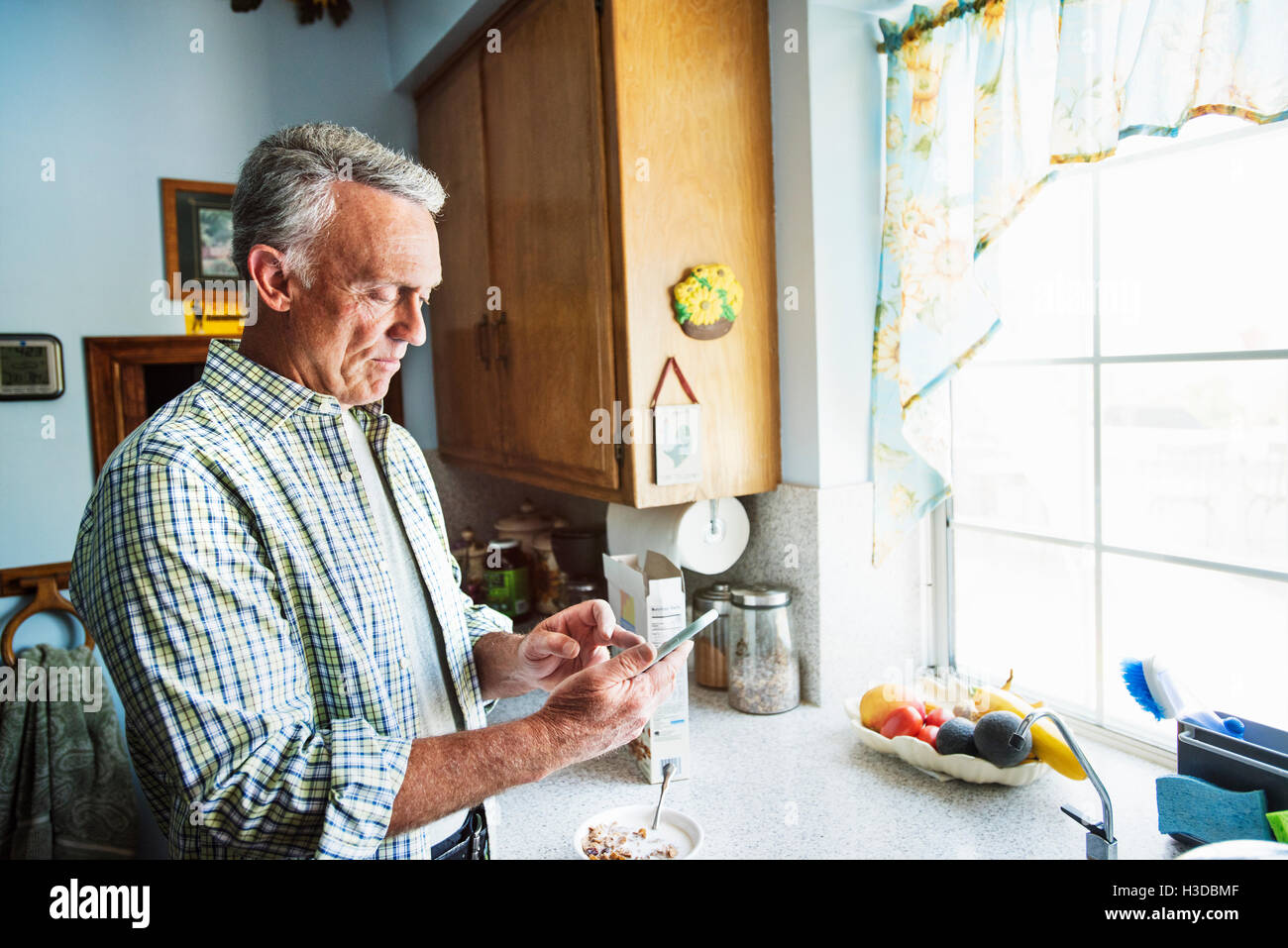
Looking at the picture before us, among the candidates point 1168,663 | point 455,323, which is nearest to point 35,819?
point 455,323

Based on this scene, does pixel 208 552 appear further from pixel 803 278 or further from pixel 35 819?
pixel 35 819

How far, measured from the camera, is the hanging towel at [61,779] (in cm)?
172

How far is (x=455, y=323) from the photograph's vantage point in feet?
Answer: 7.68

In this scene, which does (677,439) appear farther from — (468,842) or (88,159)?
(88,159)

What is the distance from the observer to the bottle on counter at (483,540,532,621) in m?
2.32

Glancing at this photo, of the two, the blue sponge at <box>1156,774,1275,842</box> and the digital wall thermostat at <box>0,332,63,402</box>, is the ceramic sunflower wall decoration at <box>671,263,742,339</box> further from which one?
the digital wall thermostat at <box>0,332,63,402</box>

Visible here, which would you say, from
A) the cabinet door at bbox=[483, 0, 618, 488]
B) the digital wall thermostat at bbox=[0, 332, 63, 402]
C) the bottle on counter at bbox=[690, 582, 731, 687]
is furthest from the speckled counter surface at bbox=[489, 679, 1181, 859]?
the digital wall thermostat at bbox=[0, 332, 63, 402]

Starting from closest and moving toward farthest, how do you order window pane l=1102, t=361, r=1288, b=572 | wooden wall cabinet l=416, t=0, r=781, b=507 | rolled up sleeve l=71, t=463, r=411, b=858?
rolled up sleeve l=71, t=463, r=411, b=858 → window pane l=1102, t=361, r=1288, b=572 → wooden wall cabinet l=416, t=0, r=781, b=507

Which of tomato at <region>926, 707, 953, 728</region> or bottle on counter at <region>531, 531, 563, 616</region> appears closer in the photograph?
tomato at <region>926, 707, 953, 728</region>

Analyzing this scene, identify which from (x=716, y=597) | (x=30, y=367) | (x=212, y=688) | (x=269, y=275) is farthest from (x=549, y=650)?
(x=30, y=367)

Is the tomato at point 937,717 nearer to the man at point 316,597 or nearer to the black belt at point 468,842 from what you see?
the man at point 316,597

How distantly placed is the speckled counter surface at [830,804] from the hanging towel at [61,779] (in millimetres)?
966

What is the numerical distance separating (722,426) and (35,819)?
1.59m

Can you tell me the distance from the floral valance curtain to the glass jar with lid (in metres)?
0.22
